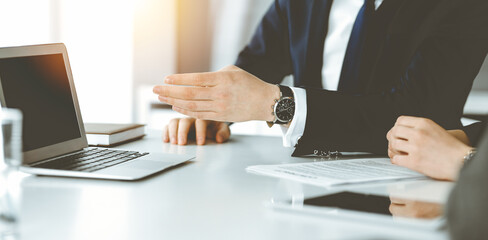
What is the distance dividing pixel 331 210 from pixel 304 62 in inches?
43.1

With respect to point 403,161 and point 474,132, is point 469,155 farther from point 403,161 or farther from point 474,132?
point 474,132

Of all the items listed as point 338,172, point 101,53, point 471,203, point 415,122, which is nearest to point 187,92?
point 338,172

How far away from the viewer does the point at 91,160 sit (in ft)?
3.31

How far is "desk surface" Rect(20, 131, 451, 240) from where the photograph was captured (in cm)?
61

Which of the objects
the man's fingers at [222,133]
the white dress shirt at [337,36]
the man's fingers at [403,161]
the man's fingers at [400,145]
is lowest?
the man's fingers at [222,133]

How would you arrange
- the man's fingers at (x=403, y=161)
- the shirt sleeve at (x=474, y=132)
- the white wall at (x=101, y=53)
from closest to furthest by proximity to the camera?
1. the man's fingers at (x=403, y=161)
2. the shirt sleeve at (x=474, y=132)
3. the white wall at (x=101, y=53)

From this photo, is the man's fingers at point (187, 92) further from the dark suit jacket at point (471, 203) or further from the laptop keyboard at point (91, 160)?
the dark suit jacket at point (471, 203)

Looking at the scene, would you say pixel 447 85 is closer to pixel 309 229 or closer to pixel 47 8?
pixel 309 229

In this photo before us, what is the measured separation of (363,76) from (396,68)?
0.11 meters

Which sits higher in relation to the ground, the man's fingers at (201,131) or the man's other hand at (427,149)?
Result: the man's other hand at (427,149)

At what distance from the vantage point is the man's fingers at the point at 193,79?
1.11 m

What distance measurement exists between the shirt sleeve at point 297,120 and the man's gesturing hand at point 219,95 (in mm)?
70

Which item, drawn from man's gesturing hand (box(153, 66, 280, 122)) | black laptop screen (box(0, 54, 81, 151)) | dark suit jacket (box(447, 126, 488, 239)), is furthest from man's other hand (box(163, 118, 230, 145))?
dark suit jacket (box(447, 126, 488, 239))

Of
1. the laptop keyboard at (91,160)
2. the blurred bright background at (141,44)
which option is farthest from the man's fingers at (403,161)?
the blurred bright background at (141,44)
